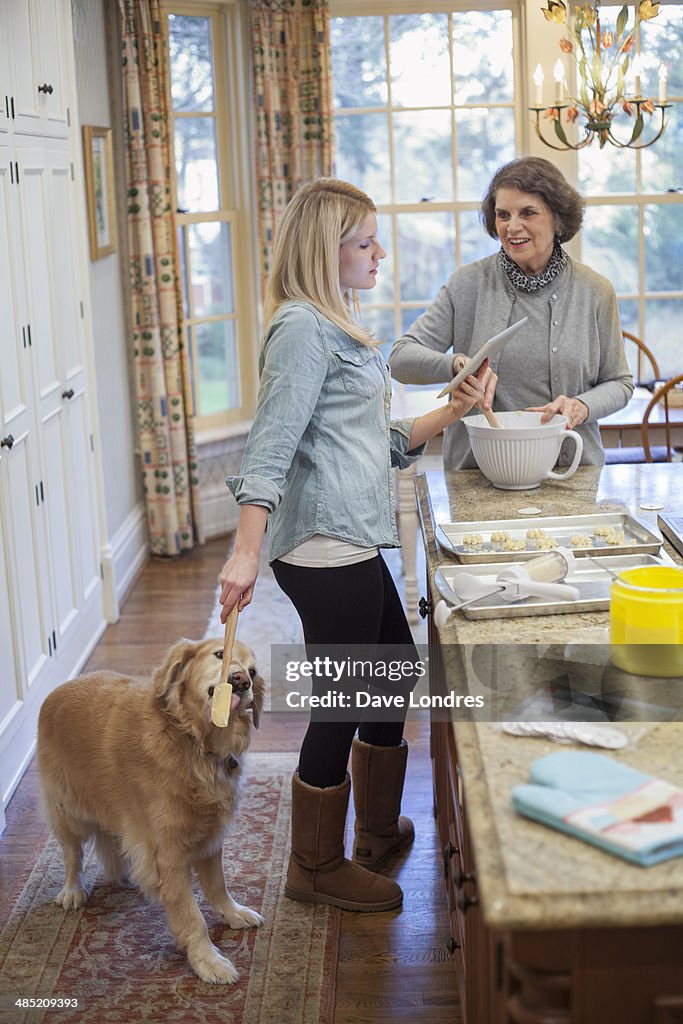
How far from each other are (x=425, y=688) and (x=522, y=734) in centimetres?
234

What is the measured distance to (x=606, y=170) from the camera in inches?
211

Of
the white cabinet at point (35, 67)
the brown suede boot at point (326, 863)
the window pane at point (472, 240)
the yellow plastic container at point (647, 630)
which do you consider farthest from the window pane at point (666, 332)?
the yellow plastic container at point (647, 630)

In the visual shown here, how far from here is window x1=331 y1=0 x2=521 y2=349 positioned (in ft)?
17.5

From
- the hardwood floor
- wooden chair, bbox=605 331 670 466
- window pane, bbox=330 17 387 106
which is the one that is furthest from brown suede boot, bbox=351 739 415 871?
window pane, bbox=330 17 387 106

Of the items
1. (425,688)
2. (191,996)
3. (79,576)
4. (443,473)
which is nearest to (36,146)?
(79,576)

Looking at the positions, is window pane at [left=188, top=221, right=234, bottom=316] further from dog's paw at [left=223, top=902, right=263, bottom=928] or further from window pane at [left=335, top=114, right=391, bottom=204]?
dog's paw at [left=223, top=902, right=263, bottom=928]

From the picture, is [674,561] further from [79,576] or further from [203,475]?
[203,475]

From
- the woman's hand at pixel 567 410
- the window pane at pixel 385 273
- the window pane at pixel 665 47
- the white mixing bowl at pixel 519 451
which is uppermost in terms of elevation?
the window pane at pixel 665 47

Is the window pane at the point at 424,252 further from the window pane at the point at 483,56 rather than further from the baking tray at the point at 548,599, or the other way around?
the baking tray at the point at 548,599

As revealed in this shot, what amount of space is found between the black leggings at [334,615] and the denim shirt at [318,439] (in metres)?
0.06

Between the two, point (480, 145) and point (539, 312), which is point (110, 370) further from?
point (539, 312)

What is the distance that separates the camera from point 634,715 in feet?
4.33

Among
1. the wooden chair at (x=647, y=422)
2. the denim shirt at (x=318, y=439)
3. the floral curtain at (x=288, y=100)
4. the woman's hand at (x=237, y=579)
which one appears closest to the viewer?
the woman's hand at (x=237, y=579)

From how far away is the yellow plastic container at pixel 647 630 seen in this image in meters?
1.42
